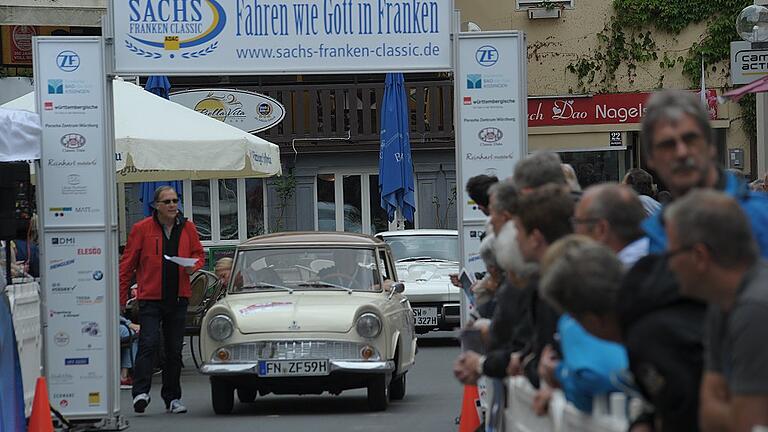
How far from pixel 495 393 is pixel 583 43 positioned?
2886 centimetres

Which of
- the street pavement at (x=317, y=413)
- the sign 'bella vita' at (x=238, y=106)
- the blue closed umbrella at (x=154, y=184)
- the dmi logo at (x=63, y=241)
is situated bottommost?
the street pavement at (x=317, y=413)

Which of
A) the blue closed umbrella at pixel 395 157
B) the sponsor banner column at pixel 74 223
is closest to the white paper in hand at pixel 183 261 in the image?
the sponsor banner column at pixel 74 223

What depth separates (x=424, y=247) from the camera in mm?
23156

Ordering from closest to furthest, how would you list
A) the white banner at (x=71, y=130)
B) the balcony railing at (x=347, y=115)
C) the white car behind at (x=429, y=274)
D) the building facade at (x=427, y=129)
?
the white banner at (x=71, y=130)
the white car behind at (x=429, y=274)
the building facade at (x=427, y=129)
the balcony railing at (x=347, y=115)

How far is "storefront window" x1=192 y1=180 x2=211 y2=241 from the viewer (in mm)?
36037

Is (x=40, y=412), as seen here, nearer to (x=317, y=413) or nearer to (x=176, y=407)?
(x=176, y=407)

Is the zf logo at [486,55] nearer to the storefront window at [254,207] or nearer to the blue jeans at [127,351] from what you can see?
the blue jeans at [127,351]

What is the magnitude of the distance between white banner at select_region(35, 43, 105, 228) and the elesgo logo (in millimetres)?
368

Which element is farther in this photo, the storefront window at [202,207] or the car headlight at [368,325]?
the storefront window at [202,207]

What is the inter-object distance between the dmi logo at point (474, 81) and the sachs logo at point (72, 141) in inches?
127

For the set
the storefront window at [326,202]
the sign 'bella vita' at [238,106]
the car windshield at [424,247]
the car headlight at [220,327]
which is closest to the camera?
the car headlight at [220,327]

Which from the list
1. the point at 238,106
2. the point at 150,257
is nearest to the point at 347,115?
the point at 238,106

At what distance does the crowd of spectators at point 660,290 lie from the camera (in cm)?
367

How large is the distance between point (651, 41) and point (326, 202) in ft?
28.1
